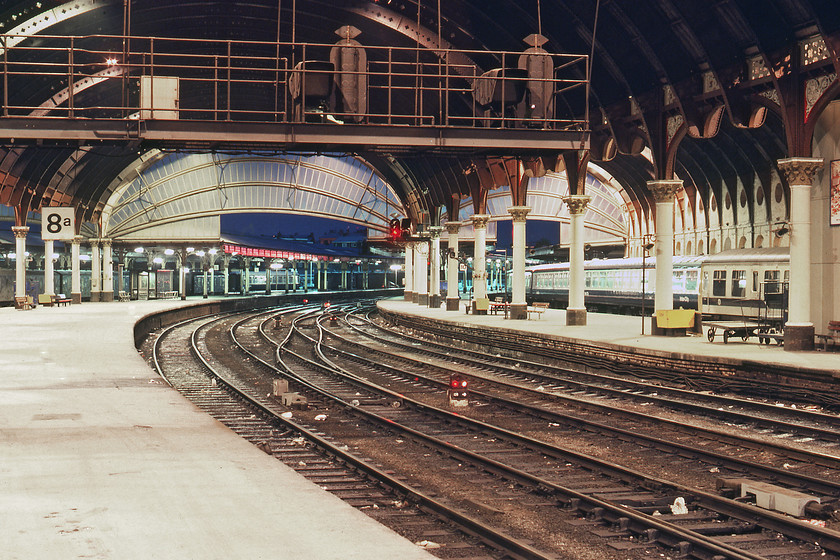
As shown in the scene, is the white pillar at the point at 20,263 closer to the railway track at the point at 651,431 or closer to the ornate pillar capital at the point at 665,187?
the railway track at the point at 651,431

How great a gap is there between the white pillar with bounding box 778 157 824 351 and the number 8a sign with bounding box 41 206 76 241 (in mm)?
24012

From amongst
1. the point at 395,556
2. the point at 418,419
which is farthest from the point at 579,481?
the point at 418,419

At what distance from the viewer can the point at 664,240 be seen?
84.8ft

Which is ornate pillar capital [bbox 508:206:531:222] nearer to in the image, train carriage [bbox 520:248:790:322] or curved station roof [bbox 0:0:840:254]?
curved station roof [bbox 0:0:840:254]

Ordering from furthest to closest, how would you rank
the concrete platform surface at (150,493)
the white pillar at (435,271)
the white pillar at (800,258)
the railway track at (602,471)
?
the white pillar at (435,271) < the white pillar at (800,258) < the railway track at (602,471) < the concrete platform surface at (150,493)

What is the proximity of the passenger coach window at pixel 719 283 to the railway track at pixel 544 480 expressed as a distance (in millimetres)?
16773

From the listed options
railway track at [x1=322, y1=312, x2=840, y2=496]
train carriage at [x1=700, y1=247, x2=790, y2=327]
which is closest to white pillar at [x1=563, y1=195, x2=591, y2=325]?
train carriage at [x1=700, y1=247, x2=790, y2=327]

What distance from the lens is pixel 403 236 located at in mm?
48625

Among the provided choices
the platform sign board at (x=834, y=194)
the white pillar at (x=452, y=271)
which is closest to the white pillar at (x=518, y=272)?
the white pillar at (x=452, y=271)

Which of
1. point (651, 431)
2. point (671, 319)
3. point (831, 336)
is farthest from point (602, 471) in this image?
point (671, 319)

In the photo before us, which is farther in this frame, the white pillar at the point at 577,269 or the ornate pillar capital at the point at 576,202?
the ornate pillar capital at the point at 576,202

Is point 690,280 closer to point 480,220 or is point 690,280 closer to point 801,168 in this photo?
point 480,220

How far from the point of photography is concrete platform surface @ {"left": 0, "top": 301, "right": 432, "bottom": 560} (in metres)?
5.69

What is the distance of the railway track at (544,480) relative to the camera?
22.7ft
